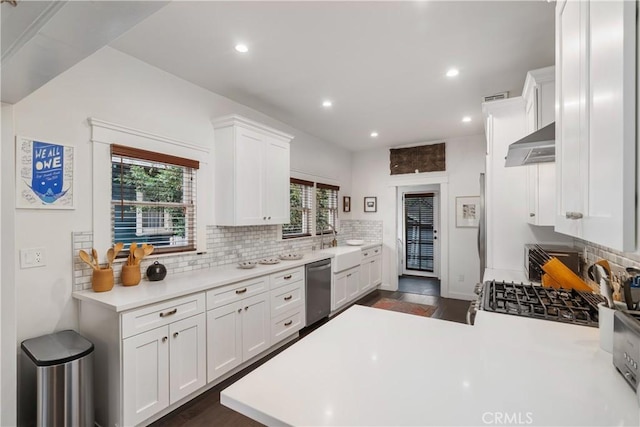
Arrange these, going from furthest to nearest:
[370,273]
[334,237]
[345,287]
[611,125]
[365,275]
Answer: [334,237], [370,273], [365,275], [345,287], [611,125]

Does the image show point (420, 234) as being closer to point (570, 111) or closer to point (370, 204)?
point (370, 204)

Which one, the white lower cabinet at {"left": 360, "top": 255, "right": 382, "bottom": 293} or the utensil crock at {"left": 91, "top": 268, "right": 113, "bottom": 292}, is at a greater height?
the utensil crock at {"left": 91, "top": 268, "right": 113, "bottom": 292}

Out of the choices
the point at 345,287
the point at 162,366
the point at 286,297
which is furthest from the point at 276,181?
the point at 162,366

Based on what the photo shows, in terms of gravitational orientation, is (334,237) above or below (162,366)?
above

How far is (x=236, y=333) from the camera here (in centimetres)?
268

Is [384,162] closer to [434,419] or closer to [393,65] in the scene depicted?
[393,65]

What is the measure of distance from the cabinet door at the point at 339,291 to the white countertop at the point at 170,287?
1217mm

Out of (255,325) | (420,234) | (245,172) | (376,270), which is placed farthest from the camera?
(420,234)

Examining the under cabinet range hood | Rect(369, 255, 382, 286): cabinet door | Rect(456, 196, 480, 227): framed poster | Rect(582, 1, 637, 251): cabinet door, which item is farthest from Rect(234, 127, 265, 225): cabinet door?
Rect(456, 196, 480, 227): framed poster

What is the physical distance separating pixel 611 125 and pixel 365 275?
15.4ft

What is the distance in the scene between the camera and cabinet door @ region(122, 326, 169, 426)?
190cm

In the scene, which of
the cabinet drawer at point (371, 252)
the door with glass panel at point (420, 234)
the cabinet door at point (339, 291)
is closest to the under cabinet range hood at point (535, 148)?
the cabinet door at point (339, 291)

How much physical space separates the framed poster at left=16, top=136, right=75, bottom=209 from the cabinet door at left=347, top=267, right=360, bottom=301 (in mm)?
3532

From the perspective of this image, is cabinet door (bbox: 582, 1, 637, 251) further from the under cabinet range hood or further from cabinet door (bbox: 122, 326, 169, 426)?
cabinet door (bbox: 122, 326, 169, 426)
